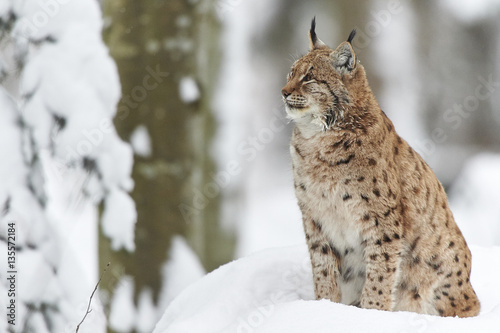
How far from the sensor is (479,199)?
6.62m

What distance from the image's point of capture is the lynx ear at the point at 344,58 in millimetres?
2792

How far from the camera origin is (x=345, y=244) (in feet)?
9.53

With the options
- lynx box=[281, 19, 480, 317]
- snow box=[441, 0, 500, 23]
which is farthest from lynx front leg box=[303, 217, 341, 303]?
snow box=[441, 0, 500, 23]

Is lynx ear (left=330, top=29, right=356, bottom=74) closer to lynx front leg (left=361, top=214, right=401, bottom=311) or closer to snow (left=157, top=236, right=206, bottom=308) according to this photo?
lynx front leg (left=361, top=214, right=401, bottom=311)

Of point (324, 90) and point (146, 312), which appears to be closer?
point (324, 90)

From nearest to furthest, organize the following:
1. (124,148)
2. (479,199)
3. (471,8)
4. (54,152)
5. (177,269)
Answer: (54,152) < (124,148) < (177,269) < (479,199) < (471,8)

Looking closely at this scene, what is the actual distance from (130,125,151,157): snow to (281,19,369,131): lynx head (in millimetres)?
1686

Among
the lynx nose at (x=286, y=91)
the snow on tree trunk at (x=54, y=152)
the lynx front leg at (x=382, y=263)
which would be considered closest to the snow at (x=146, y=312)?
the snow on tree trunk at (x=54, y=152)

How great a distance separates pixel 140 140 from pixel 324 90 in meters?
1.85

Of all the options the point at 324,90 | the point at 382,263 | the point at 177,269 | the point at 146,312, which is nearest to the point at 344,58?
the point at 324,90

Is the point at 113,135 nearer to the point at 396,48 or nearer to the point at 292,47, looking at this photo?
the point at 292,47

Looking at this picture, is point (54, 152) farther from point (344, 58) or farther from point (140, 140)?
point (344, 58)

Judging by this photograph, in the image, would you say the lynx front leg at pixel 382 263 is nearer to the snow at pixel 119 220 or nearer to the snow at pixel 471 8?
the snow at pixel 119 220

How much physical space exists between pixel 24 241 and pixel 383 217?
234cm
